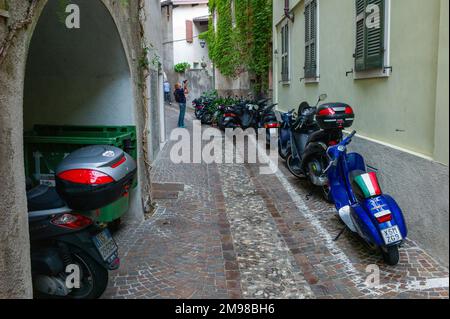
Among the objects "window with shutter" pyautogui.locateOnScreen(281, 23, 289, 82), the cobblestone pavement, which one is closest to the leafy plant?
"window with shutter" pyautogui.locateOnScreen(281, 23, 289, 82)

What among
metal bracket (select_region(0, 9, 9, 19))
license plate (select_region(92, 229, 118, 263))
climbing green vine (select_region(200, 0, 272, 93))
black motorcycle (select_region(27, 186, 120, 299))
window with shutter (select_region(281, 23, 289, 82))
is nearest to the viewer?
metal bracket (select_region(0, 9, 9, 19))

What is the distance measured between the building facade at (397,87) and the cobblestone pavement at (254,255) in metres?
0.44

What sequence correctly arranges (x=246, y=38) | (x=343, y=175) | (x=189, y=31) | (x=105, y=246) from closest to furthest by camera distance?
(x=105, y=246) < (x=343, y=175) < (x=246, y=38) < (x=189, y=31)

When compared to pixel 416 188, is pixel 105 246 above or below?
below

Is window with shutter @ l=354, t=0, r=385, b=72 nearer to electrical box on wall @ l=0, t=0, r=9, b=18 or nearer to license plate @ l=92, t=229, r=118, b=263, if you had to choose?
license plate @ l=92, t=229, r=118, b=263

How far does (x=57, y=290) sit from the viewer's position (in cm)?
345

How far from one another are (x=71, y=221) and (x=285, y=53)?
32.8 feet

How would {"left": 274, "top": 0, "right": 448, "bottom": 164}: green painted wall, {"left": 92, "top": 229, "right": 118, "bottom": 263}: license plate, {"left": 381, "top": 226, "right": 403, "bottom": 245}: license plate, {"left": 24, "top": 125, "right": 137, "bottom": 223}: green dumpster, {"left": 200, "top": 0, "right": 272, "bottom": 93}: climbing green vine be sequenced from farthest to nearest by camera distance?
1. {"left": 200, "top": 0, "right": 272, "bottom": 93}: climbing green vine
2. {"left": 24, "top": 125, "right": 137, "bottom": 223}: green dumpster
3. {"left": 274, "top": 0, "right": 448, "bottom": 164}: green painted wall
4. {"left": 381, "top": 226, "right": 403, "bottom": 245}: license plate
5. {"left": 92, "top": 229, "right": 118, "bottom": 263}: license plate

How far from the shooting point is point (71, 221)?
11.2 feet

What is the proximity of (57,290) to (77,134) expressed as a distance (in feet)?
7.96

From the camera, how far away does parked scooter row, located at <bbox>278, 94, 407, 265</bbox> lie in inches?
157

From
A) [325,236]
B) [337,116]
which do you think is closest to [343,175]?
[325,236]

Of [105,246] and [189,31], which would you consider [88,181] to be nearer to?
[105,246]

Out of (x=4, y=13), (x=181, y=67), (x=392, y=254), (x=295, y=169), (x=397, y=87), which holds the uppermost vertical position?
(x=181, y=67)
